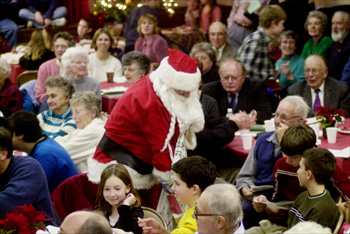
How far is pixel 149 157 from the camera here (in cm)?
423

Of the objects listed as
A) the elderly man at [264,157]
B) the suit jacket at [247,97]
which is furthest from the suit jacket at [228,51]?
the elderly man at [264,157]

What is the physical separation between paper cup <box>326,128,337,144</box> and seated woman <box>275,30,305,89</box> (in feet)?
8.55

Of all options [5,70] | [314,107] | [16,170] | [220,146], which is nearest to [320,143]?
[220,146]

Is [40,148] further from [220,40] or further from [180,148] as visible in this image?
[220,40]

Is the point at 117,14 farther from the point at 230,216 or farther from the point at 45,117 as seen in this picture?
the point at 230,216

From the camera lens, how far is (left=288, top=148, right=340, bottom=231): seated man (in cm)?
324

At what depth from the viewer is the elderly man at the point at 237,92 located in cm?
542

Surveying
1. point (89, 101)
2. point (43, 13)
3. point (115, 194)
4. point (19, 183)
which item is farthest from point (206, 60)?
point (43, 13)

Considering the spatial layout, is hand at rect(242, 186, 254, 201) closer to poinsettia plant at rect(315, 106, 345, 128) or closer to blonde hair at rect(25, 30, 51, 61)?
poinsettia plant at rect(315, 106, 345, 128)

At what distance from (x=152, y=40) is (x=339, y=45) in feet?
8.60

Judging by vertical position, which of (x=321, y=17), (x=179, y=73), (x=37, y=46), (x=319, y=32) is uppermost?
(x=179, y=73)

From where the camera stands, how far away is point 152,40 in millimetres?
8484

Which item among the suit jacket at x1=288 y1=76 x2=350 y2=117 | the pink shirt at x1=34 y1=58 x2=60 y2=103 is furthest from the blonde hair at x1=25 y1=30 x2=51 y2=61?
the suit jacket at x1=288 y1=76 x2=350 y2=117

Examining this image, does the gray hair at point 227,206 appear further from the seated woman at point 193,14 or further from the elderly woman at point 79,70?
the seated woman at point 193,14
